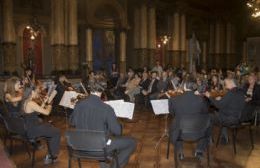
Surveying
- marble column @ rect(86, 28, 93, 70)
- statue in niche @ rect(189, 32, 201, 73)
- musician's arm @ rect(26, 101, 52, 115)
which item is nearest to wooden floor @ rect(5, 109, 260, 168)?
musician's arm @ rect(26, 101, 52, 115)

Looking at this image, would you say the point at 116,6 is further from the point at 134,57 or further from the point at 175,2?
the point at 175,2

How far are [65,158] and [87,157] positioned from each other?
2043 millimetres

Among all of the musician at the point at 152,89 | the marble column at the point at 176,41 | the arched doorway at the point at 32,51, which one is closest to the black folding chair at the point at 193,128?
the musician at the point at 152,89

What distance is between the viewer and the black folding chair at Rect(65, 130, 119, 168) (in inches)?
182

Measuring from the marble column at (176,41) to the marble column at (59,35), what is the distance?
8.47m

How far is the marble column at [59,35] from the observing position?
16.6 metres

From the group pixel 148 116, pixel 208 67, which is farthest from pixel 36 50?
pixel 208 67

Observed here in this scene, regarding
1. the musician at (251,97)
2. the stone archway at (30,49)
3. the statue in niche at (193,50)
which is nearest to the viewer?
the musician at (251,97)

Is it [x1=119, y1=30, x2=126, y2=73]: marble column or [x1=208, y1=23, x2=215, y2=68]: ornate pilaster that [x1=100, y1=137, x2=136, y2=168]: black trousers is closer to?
[x1=119, y1=30, x2=126, y2=73]: marble column

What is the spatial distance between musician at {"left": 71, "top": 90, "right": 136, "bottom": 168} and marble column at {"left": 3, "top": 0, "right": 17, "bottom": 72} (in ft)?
36.6

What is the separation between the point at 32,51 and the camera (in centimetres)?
1697

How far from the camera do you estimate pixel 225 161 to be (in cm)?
657

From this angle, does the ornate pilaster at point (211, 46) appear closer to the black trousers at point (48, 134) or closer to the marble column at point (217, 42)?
the marble column at point (217, 42)

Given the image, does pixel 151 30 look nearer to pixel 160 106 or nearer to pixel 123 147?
pixel 160 106
